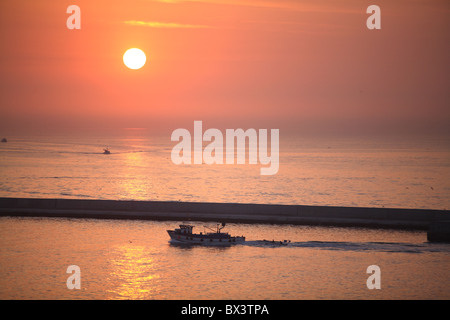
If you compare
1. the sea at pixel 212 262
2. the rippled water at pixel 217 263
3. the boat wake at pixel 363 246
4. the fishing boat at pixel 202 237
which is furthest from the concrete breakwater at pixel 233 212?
the fishing boat at pixel 202 237

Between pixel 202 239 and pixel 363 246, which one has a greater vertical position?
pixel 202 239

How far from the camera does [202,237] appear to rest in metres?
40.9

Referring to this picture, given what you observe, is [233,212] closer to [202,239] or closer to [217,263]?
[202,239]

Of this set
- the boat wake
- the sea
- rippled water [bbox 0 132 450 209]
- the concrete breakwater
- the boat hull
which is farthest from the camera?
rippled water [bbox 0 132 450 209]

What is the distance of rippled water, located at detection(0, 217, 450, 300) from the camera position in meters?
29.7

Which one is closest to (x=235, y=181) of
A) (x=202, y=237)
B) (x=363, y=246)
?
(x=202, y=237)

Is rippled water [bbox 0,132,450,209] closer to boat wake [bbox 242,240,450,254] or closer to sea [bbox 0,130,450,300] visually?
sea [bbox 0,130,450,300]

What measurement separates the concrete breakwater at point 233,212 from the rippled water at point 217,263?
4.83ft

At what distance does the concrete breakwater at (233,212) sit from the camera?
45.6 m

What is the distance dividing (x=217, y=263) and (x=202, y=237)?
5.46 metres

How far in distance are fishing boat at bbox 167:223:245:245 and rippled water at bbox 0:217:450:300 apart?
592 millimetres

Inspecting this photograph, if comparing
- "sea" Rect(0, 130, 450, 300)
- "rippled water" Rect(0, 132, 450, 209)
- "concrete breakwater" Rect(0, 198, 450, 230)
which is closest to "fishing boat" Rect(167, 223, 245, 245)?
"sea" Rect(0, 130, 450, 300)
